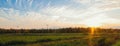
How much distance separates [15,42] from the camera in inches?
1847

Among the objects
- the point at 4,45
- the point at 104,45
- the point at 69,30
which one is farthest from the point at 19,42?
the point at 69,30

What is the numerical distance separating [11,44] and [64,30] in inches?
4310

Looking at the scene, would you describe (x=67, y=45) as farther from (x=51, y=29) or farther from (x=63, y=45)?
(x=51, y=29)

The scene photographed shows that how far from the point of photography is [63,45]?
39.2m

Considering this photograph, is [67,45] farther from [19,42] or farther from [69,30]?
[69,30]

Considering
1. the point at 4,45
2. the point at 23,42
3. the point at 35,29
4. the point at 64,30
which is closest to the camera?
the point at 4,45

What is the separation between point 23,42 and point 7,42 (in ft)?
14.7

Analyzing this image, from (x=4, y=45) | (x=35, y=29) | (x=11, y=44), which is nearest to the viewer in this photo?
(x=4, y=45)

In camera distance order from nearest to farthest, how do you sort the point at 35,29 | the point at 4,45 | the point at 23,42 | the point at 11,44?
the point at 4,45 → the point at 11,44 → the point at 23,42 → the point at 35,29

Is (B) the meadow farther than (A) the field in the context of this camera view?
Yes

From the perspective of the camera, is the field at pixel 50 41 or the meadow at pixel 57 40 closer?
the field at pixel 50 41

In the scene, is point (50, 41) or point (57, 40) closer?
point (50, 41)

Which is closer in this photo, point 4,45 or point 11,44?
point 4,45

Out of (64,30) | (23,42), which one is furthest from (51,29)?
(23,42)
